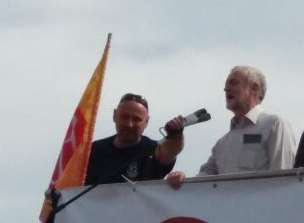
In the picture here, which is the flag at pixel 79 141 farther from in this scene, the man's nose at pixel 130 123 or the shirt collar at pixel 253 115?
the shirt collar at pixel 253 115

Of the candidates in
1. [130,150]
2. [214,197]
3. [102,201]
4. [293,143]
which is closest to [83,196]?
[102,201]

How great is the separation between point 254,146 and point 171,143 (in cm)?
58

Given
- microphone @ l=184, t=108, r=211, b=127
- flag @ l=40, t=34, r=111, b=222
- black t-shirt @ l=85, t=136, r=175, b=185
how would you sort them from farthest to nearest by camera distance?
flag @ l=40, t=34, r=111, b=222, black t-shirt @ l=85, t=136, r=175, b=185, microphone @ l=184, t=108, r=211, b=127

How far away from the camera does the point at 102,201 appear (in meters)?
5.89

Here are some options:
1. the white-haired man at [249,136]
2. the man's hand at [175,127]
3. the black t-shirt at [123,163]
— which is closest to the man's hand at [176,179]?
the white-haired man at [249,136]

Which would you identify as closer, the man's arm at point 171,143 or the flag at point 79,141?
the man's arm at point 171,143

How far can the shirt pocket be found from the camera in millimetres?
5844

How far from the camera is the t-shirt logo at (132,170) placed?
6.16 meters

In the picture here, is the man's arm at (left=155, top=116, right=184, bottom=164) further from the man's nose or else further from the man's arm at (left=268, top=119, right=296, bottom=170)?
the man's arm at (left=268, top=119, right=296, bottom=170)

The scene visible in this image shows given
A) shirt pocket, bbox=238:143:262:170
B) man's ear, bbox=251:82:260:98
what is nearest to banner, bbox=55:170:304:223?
shirt pocket, bbox=238:143:262:170

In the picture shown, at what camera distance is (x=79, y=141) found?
22.2ft

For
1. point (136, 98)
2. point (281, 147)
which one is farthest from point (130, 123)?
point (281, 147)

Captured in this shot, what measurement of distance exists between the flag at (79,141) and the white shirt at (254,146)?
960mm

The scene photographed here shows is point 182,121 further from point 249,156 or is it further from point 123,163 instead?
point 123,163
